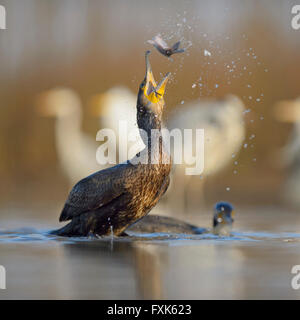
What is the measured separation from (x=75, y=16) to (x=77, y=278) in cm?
1920

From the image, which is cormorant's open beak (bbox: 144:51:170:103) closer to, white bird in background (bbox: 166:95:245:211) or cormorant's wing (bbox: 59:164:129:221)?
cormorant's wing (bbox: 59:164:129:221)

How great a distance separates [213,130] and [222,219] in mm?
7334

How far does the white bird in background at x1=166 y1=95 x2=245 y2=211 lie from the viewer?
1580 centimetres

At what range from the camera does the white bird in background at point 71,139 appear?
1630 centimetres

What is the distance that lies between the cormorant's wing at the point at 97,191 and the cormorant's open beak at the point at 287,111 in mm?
10921

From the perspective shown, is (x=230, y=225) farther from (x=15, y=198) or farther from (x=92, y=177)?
(x=15, y=198)

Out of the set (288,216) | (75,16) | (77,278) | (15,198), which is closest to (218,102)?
(15,198)

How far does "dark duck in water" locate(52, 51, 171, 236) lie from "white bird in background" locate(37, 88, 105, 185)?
25.5ft

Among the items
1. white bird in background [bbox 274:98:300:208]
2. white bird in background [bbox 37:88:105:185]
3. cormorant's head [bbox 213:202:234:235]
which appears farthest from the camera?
white bird in background [bbox 274:98:300:208]

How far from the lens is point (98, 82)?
1934 cm

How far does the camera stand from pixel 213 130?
Result: 16.5 metres
